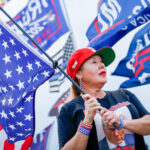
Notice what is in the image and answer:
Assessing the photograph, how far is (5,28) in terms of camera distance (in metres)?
1.45

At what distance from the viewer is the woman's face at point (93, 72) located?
1522 mm

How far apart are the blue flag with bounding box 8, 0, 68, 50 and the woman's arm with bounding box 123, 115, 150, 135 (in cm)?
202

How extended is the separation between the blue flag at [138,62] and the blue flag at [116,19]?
18 cm

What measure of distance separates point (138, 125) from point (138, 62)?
2.54ft

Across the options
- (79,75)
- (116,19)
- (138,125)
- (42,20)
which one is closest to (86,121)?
(138,125)

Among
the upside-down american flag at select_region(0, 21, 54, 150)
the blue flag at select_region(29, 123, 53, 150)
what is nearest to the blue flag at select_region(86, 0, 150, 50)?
the upside-down american flag at select_region(0, 21, 54, 150)

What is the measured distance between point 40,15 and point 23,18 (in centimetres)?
25

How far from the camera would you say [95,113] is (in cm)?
→ 124

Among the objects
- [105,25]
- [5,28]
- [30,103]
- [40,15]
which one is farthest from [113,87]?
[40,15]

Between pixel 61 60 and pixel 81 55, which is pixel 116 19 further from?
pixel 61 60

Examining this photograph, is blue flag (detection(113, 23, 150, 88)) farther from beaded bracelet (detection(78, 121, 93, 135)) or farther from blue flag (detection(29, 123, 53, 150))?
blue flag (detection(29, 123, 53, 150))

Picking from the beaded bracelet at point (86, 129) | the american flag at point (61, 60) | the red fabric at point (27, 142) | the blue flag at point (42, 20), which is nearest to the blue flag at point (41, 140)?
the american flag at point (61, 60)

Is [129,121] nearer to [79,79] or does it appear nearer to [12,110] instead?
[79,79]

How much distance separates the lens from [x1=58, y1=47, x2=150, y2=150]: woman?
126 cm
